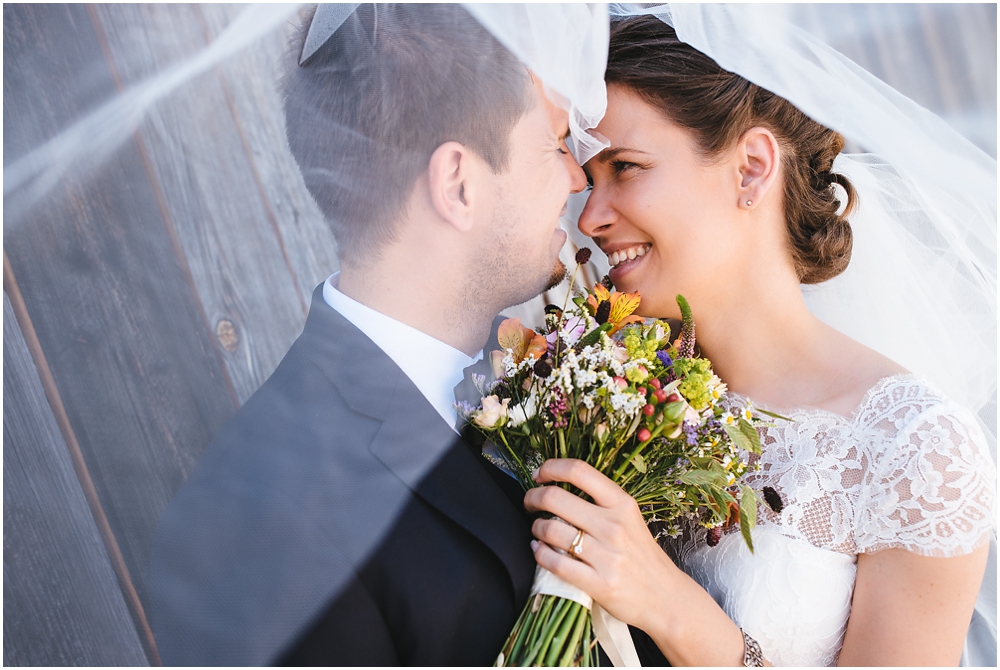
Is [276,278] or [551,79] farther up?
[551,79]

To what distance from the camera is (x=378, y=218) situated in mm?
1703

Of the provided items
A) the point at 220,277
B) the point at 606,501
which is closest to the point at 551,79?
the point at 220,277

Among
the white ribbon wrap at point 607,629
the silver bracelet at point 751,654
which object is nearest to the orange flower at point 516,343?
the white ribbon wrap at point 607,629

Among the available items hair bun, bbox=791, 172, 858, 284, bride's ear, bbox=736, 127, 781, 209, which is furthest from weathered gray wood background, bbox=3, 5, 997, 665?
hair bun, bbox=791, 172, 858, 284

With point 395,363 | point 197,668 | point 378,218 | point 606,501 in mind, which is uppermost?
point 378,218

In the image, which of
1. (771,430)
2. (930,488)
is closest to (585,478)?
(771,430)

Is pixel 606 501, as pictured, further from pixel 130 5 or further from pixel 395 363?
pixel 130 5

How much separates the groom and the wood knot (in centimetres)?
13

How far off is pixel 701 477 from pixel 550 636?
0.46 m

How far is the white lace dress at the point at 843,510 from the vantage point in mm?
1596

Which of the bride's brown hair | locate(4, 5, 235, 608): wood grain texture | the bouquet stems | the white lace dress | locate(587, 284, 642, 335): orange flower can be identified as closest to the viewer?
locate(4, 5, 235, 608): wood grain texture

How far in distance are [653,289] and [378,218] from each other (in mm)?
832

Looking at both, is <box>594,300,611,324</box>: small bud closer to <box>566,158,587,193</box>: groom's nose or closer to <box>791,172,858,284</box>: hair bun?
<box>566,158,587,193</box>: groom's nose

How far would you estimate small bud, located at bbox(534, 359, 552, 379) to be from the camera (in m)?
1.48
